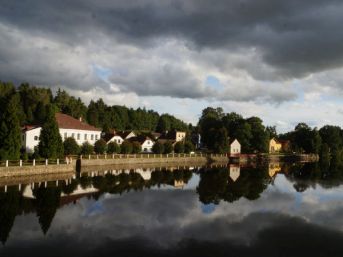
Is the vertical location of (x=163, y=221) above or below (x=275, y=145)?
below

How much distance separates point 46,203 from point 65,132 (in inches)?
1648

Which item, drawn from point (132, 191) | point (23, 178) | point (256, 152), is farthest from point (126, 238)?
point (256, 152)

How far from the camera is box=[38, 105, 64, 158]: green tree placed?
47.2 metres

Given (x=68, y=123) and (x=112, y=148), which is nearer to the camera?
(x=112, y=148)

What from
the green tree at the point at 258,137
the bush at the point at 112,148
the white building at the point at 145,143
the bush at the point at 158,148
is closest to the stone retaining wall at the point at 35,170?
the bush at the point at 112,148

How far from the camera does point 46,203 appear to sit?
28375mm

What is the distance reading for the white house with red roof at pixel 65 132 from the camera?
63.0 meters

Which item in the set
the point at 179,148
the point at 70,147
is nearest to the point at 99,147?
the point at 70,147

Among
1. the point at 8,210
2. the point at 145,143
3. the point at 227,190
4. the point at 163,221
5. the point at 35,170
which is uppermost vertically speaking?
the point at 145,143

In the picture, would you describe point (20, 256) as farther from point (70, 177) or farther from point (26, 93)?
point (26, 93)

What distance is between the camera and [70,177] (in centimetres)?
4494

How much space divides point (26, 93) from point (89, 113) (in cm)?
2333

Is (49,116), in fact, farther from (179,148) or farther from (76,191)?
(179,148)

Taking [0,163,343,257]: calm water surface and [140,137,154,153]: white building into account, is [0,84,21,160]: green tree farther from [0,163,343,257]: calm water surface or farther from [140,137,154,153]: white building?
[140,137,154,153]: white building
